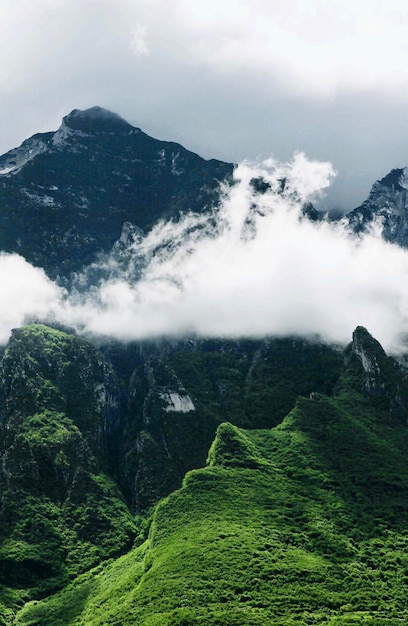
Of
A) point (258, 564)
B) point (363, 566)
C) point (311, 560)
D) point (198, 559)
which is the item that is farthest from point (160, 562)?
point (363, 566)

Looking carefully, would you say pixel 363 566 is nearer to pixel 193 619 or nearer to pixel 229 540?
pixel 229 540

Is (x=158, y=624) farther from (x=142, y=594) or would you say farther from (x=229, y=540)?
(x=229, y=540)

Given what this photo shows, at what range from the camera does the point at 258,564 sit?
618 ft

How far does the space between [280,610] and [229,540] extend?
96.5 feet

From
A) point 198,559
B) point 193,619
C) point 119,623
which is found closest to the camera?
point 193,619

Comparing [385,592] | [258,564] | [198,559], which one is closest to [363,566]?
[385,592]

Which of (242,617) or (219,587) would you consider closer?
(242,617)

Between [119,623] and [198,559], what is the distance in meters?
23.9

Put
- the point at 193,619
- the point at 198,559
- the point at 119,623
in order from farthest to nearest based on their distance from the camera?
1. the point at 198,559
2. the point at 119,623
3. the point at 193,619

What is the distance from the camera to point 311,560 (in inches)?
7589

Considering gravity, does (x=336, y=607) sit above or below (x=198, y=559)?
below

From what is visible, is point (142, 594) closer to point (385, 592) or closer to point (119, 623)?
point (119, 623)

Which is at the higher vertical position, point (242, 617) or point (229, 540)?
point (229, 540)

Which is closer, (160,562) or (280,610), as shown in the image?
(280,610)
